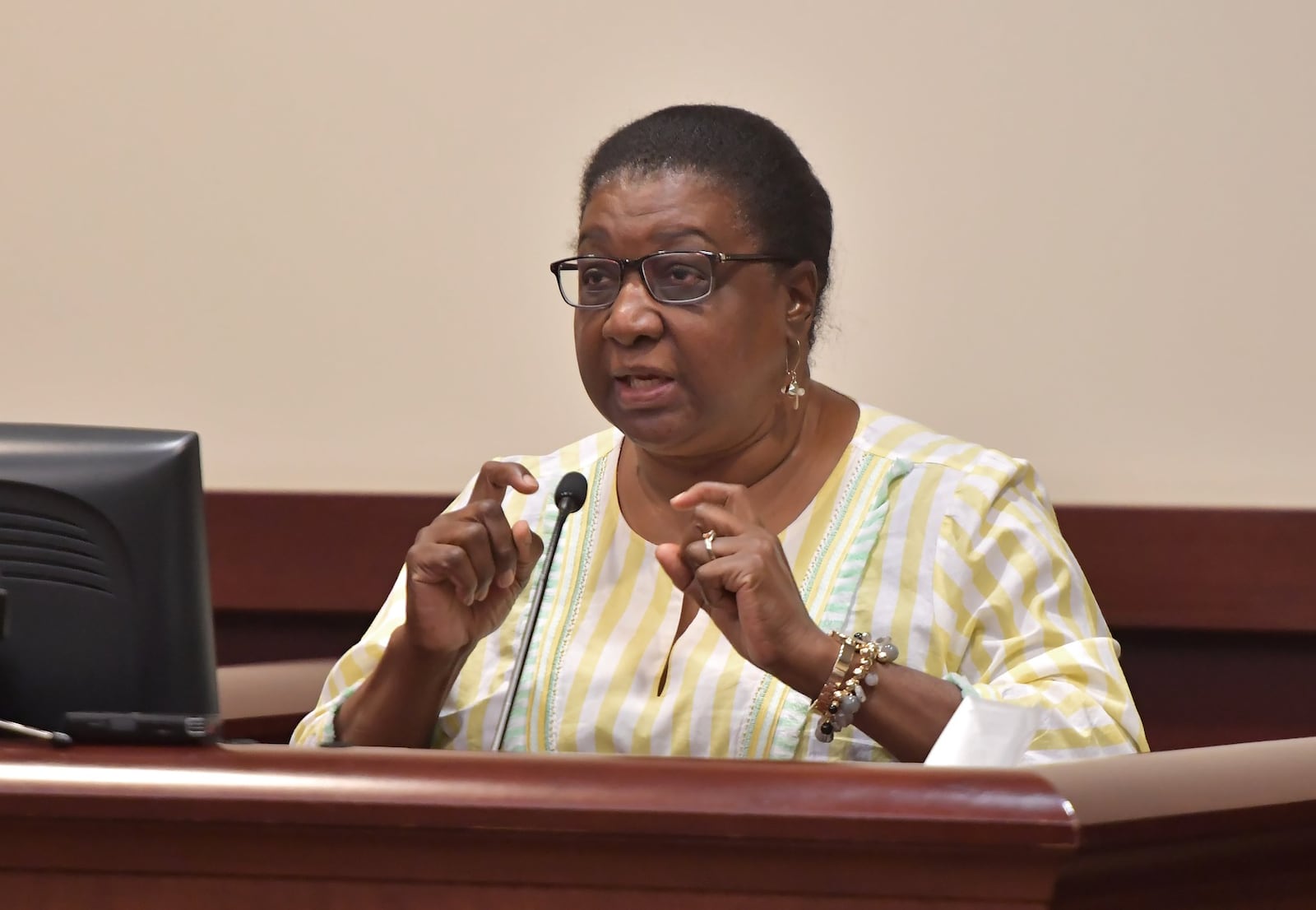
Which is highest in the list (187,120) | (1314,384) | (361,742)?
(187,120)

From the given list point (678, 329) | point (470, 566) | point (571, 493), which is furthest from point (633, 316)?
point (470, 566)

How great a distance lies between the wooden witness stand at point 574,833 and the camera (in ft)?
2.86

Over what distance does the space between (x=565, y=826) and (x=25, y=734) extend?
1.36ft

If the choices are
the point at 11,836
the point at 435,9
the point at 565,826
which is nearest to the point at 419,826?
the point at 565,826

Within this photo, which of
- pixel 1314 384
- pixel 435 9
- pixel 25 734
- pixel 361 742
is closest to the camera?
pixel 25 734

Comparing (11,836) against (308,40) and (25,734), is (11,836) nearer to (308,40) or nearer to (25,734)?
(25,734)

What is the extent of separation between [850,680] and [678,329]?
44 cm

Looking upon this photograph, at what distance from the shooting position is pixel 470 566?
5.08 feet

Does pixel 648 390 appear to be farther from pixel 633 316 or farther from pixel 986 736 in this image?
pixel 986 736

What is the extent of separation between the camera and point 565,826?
898 millimetres

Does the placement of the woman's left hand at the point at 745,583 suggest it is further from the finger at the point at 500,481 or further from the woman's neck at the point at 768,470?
the woman's neck at the point at 768,470

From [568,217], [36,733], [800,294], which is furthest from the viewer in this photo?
[568,217]

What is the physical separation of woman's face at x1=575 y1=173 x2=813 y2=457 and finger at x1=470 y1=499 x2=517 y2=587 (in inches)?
7.9

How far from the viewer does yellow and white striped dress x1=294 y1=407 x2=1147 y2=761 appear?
62.7 inches
